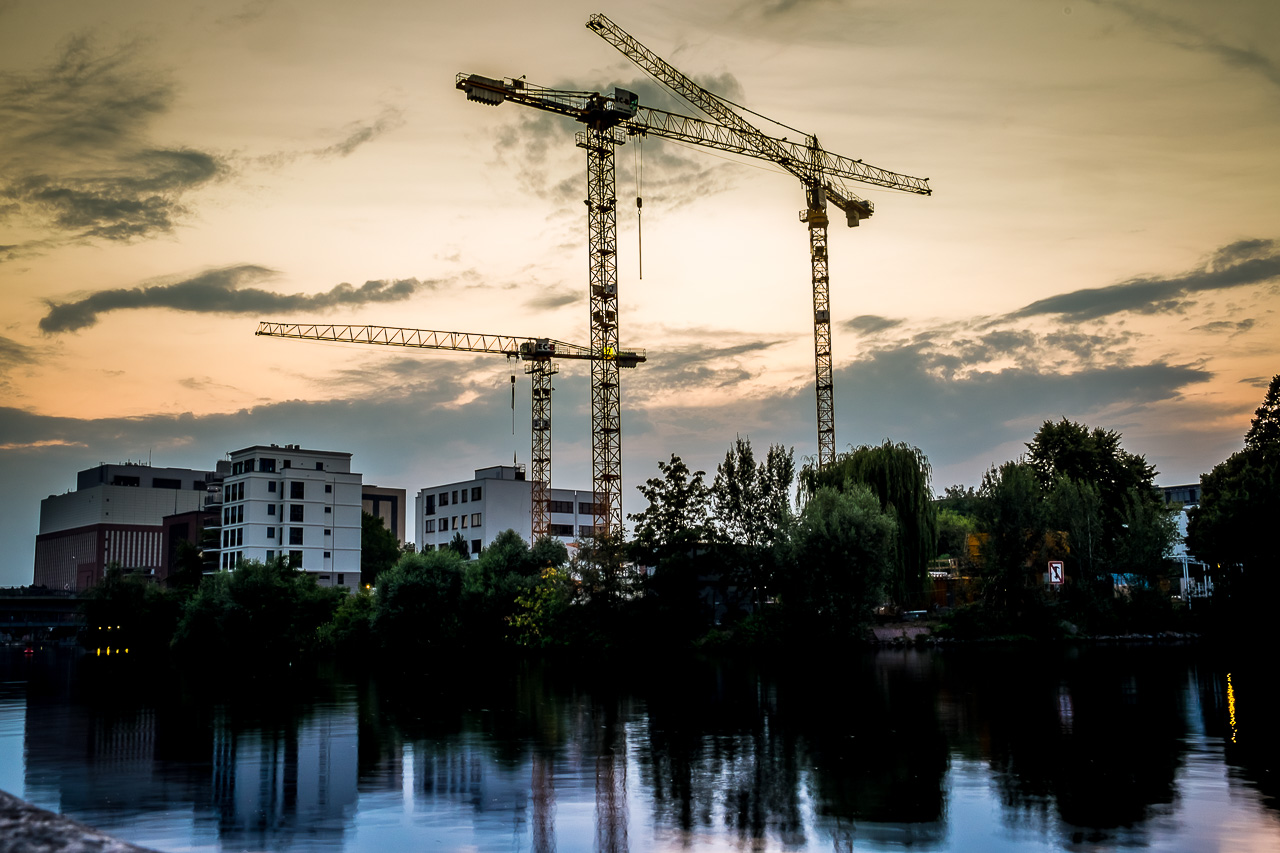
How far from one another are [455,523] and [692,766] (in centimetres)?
13027

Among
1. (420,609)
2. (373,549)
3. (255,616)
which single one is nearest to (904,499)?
(420,609)

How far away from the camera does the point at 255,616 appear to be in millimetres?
65125

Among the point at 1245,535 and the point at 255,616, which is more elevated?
the point at 1245,535

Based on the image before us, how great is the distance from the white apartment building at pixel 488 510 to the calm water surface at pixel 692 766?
103526 millimetres

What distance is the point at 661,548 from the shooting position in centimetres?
6275

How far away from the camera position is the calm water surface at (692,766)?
1380 cm

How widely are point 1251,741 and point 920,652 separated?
33.7 metres

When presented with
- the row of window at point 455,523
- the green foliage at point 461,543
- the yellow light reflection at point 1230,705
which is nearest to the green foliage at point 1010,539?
the yellow light reflection at point 1230,705

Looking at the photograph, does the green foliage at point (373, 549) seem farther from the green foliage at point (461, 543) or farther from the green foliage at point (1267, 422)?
the green foliage at point (1267, 422)

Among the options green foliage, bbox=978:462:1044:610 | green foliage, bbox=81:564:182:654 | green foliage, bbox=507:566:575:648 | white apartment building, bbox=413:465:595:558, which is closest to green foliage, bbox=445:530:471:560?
white apartment building, bbox=413:465:595:558

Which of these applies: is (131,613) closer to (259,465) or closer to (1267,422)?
(259,465)

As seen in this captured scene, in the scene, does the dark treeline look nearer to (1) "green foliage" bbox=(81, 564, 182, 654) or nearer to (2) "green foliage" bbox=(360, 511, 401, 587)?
(1) "green foliage" bbox=(81, 564, 182, 654)

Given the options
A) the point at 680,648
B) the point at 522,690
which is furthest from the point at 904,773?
the point at 680,648

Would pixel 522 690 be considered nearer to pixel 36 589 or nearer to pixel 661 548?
pixel 661 548
